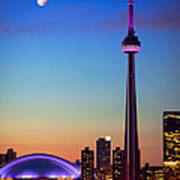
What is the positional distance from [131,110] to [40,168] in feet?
320

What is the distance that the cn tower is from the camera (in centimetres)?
16012

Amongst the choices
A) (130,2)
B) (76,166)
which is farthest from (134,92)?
(76,166)

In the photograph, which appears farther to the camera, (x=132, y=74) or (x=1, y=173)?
(x=132, y=74)

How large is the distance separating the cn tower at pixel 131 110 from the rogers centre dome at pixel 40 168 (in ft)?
312

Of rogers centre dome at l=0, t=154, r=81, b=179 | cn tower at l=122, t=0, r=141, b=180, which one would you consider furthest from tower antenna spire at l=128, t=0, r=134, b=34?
rogers centre dome at l=0, t=154, r=81, b=179

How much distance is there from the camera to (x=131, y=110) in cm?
16012

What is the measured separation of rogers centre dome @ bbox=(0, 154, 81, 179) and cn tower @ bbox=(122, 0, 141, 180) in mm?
94964

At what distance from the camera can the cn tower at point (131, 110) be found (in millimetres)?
160125

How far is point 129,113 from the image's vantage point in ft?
525

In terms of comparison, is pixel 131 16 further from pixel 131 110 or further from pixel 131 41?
pixel 131 110

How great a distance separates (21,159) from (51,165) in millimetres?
3538

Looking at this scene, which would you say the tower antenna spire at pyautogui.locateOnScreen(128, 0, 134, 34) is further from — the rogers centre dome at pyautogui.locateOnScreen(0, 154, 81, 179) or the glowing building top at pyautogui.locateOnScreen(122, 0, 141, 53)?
the rogers centre dome at pyautogui.locateOnScreen(0, 154, 81, 179)

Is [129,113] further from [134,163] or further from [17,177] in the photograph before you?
[17,177]

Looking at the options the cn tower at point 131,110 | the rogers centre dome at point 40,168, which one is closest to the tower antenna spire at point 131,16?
the cn tower at point 131,110
